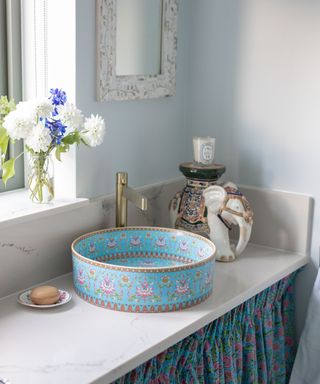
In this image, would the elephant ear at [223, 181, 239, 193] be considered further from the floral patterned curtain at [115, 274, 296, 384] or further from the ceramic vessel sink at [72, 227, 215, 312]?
the floral patterned curtain at [115, 274, 296, 384]

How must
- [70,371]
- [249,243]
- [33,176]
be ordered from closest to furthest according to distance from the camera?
[70,371] < [33,176] < [249,243]

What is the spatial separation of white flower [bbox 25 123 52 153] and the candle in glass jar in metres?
0.50

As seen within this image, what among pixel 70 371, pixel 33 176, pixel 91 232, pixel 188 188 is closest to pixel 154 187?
pixel 188 188

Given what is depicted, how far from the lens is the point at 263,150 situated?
210 centimetres

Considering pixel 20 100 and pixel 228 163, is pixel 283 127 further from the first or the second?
pixel 20 100

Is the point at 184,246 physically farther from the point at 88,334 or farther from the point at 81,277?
the point at 88,334

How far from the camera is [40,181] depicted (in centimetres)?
179

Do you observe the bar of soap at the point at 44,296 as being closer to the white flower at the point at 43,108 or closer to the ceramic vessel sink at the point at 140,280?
the ceramic vessel sink at the point at 140,280

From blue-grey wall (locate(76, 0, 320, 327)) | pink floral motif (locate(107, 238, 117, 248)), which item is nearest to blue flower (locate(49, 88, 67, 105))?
blue-grey wall (locate(76, 0, 320, 327))

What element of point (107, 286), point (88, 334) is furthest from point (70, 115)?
point (88, 334)

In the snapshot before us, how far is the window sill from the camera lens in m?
1.65

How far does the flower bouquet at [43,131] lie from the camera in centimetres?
167

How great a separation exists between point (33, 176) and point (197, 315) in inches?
22.5

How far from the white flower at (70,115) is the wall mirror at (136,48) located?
0.15 metres
